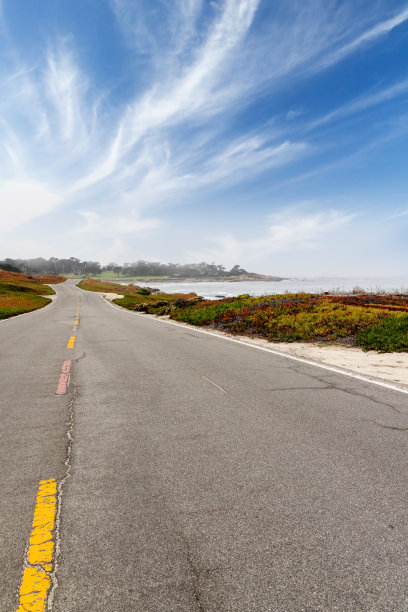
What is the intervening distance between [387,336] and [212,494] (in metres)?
9.05

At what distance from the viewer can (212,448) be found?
3580mm

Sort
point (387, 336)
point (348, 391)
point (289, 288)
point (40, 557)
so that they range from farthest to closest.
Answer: point (289, 288), point (387, 336), point (348, 391), point (40, 557)

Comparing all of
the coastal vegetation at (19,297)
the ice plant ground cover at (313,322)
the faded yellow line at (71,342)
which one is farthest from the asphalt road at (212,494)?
the coastal vegetation at (19,297)

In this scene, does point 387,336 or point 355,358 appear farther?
point 387,336

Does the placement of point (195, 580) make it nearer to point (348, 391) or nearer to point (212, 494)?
point (212, 494)

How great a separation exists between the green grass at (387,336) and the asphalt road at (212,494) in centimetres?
419

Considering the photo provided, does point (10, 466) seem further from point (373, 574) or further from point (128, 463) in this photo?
point (373, 574)

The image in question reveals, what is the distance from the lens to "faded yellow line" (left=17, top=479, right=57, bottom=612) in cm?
180

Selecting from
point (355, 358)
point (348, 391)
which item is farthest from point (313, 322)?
point (348, 391)

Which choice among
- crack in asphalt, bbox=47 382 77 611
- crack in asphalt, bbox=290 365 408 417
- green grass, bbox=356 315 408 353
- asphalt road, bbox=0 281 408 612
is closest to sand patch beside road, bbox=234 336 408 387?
green grass, bbox=356 315 408 353

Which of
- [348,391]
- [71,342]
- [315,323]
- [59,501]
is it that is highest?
[315,323]

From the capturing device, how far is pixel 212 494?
276 cm

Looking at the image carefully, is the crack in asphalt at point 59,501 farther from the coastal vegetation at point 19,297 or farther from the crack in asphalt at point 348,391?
the coastal vegetation at point 19,297

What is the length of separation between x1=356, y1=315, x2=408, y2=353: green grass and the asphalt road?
419cm
